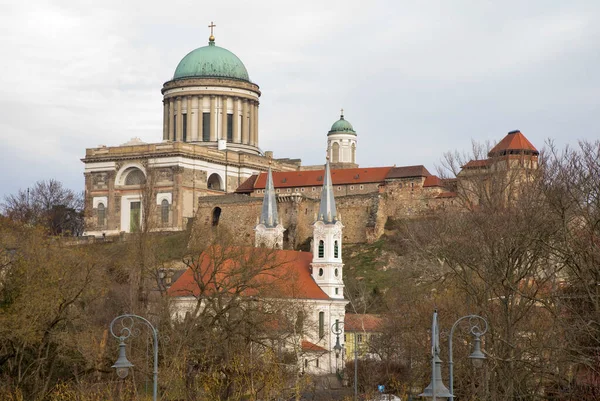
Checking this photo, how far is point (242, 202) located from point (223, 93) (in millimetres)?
19384

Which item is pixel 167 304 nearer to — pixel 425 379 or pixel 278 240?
pixel 425 379

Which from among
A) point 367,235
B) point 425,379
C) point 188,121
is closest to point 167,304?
point 425,379

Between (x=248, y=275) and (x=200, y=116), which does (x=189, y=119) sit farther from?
(x=248, y=275)

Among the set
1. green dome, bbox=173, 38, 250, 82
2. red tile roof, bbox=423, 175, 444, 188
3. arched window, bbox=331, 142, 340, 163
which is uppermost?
green dome, bbox=173, 38, 250, 82

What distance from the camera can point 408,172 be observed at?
103312 millimetres

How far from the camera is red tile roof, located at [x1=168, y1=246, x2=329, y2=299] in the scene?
51.6 m

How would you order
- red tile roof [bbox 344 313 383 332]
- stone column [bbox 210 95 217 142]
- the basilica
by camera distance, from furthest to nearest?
stone column [bbox 210 95 217 142] → the basilica → red tile roof [bbox 344 313 383 332]

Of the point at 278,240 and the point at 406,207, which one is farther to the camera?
the point at 406,207

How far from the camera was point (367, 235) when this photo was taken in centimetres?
10081

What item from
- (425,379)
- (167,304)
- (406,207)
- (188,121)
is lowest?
(425,379)

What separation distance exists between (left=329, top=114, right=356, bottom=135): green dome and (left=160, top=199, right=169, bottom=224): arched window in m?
26.4

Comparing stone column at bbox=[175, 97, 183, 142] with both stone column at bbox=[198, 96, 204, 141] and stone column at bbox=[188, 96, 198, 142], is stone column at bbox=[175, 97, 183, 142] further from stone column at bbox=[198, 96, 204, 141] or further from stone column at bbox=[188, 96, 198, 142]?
stone column at bbox=[198, 96, 204, 141]

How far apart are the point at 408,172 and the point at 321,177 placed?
9602mm

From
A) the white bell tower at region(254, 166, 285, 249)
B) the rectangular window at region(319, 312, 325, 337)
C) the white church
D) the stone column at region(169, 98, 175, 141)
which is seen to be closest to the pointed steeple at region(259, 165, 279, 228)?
the white bell tower at region(254, 166, 285, 249)
